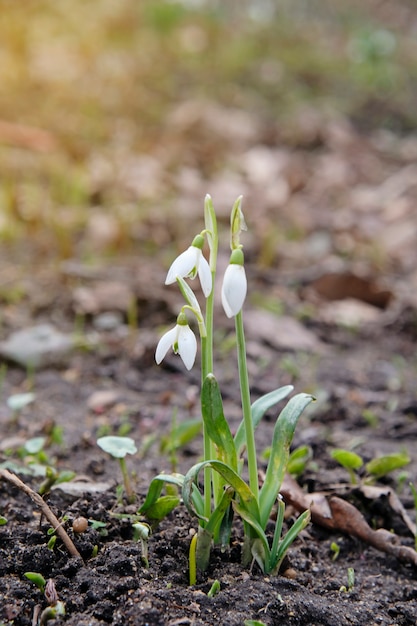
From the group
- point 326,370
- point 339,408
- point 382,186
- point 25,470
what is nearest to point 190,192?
point 382,186

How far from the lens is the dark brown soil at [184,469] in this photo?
1.23 m

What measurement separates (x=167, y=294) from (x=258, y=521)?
179 cm

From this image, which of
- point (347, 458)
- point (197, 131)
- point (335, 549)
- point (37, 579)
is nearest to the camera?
point (37, 579)

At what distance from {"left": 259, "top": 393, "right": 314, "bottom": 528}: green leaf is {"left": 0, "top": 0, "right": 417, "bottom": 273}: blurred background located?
2.19m

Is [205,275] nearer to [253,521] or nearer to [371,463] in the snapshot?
[253,521]

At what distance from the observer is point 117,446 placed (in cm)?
150

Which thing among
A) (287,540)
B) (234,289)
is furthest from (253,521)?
(234,289)

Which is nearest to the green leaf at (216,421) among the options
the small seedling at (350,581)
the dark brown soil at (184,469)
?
the dark brown soil at (184,469)

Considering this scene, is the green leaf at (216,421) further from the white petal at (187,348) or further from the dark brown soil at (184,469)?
the dark brown soil at (184,469)

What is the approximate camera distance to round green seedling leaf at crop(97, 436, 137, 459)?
1479 millimetres

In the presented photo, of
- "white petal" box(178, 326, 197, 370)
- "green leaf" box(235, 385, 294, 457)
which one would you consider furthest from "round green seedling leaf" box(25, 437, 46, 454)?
"white petal" box(178, 326, 197, 370)

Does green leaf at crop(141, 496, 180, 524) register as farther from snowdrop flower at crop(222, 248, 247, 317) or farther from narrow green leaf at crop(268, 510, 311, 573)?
snowdrop flower at crop(222, 248, 247, 317)

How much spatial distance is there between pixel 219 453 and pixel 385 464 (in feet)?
1.99

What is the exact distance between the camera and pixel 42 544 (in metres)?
1.34
